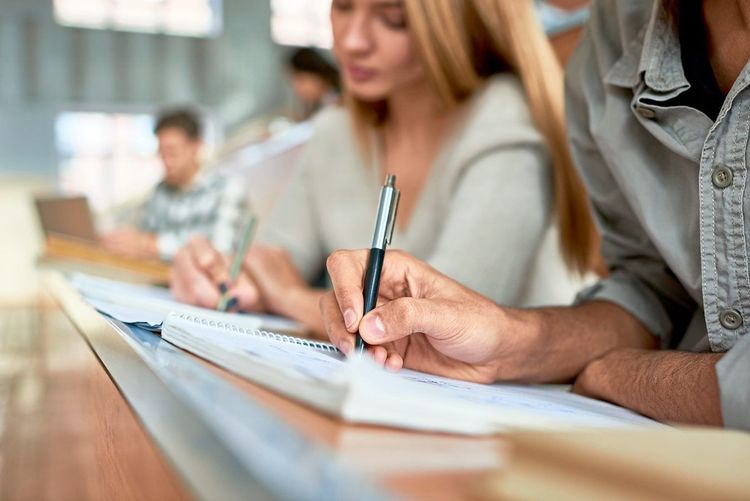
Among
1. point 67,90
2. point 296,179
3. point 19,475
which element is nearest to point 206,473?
point 19,475

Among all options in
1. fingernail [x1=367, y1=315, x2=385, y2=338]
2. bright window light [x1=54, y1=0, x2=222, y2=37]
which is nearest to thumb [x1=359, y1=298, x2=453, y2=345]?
fingernail [x1=367, y1=315, x2=385, y2=338]

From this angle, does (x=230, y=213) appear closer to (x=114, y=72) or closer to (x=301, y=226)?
(x=301, y=226)

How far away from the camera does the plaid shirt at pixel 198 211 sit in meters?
3.34

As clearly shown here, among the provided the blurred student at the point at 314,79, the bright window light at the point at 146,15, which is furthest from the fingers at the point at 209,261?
the bright window light at the point at 146,15

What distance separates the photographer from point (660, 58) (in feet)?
1.99

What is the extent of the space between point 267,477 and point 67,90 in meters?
8.38

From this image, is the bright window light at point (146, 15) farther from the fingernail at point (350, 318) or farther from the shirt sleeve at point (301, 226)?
the fingernail at point (350, 318)

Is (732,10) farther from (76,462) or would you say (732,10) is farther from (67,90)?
(67,90)

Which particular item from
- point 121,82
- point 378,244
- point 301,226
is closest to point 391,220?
point 378,244

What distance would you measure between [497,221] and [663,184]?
0.30 m

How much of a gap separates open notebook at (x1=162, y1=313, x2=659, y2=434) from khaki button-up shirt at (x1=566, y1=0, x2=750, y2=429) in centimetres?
11

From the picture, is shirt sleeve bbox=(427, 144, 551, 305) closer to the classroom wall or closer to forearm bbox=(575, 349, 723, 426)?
forearm bbox=(575, 349, 723, 426)

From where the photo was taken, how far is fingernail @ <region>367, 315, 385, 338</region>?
49 centimetres

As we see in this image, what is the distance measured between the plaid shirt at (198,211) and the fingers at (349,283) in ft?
8.71
